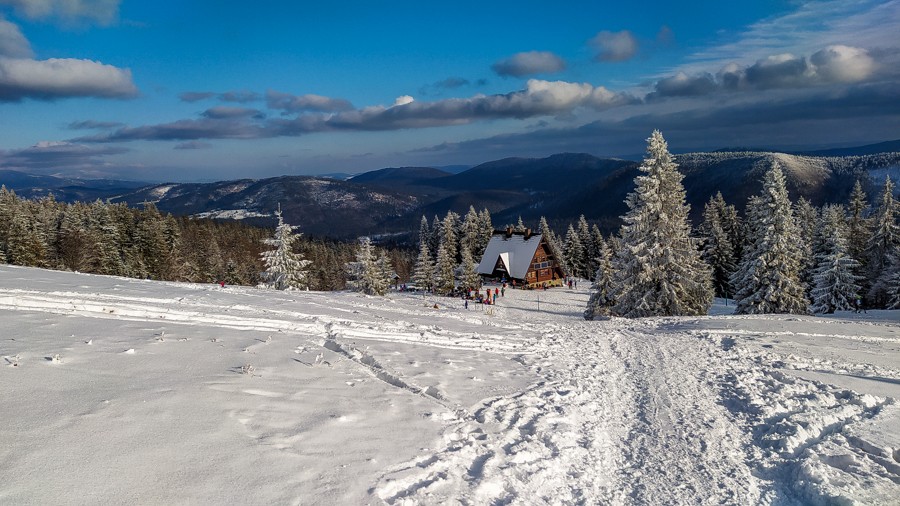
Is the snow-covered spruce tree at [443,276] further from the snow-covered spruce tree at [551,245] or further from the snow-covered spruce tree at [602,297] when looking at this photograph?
the snow-covered spruce tree at [602,297]

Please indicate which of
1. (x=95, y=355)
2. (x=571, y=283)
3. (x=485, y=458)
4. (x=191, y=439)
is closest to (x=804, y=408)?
(x=485, y=458)

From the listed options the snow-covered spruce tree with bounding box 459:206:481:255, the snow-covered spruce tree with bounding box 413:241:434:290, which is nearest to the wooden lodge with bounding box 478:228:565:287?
the snow-covered spruce tree with bounding box 459:206:481:255

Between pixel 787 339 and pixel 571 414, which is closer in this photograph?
pixel 571 414

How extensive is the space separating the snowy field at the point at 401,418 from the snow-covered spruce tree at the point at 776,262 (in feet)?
56.9

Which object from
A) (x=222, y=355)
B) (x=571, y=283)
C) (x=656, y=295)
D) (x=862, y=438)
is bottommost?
(x=571, y=283)

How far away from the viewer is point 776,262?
30.5 metres

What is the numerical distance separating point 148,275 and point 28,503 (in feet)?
200

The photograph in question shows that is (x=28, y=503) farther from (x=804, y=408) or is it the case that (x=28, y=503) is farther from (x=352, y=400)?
(x=804, y=408)

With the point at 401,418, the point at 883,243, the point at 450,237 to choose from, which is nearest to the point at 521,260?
the point at 450,237

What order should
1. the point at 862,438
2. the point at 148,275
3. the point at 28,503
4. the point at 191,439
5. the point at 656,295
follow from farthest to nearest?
1. the point at 148,275
2. the point at 656,295
3. the point at 862,438
4. the point at 191,439
5. the point at 28,503

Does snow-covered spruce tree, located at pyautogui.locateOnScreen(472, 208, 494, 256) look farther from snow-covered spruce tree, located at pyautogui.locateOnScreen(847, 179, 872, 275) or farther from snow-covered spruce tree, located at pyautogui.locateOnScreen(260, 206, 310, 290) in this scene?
snow-covered spruce tree, located at pyautogui.locateOnScreen(847, 179, 872, 275)

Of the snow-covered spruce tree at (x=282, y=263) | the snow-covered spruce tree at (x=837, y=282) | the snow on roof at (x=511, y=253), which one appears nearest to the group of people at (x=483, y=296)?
the snow on roof at (x=511, y=253)

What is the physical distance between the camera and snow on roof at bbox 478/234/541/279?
202ft

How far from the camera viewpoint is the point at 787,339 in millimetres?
16594
